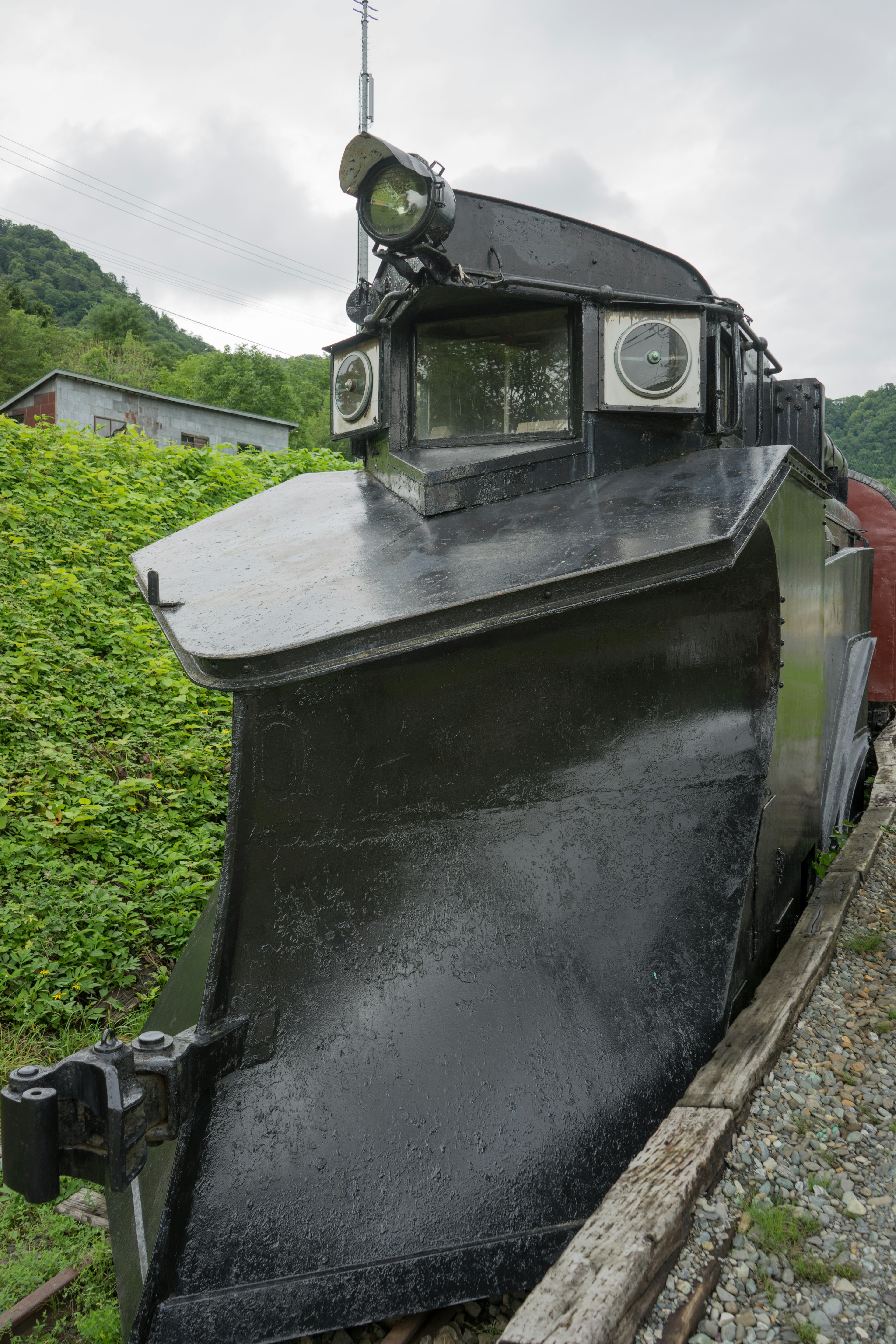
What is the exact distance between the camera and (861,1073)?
2.68m

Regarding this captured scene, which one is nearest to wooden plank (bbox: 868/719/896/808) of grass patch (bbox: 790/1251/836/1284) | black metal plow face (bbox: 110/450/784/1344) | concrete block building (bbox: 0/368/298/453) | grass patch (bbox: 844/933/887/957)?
grass patch (bbox: 844/933/887/957)

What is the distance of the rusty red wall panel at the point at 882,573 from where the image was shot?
7.36m

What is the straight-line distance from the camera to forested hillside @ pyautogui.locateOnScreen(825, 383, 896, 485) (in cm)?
1864

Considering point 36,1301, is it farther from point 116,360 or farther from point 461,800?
point 116,360

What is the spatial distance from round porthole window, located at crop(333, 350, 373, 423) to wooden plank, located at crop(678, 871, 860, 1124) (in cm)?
239

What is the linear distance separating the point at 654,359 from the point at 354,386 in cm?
111

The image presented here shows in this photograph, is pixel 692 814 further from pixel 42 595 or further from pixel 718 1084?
pixel 42 595

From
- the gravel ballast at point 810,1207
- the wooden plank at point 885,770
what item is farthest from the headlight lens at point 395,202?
the wooden plank at point 885,770

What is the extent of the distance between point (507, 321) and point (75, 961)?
10.3 ft

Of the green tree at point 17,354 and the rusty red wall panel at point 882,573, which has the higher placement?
the green tree at point 17,354

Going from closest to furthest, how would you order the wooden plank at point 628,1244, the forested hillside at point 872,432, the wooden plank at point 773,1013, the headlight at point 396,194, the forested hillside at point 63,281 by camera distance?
the wooden plank at point 628,1244 < the wooden plank at point 773,1013 < the headlight at point 396,194 < the forested hillside at point 872,432 < the forested hillside at point 63,281

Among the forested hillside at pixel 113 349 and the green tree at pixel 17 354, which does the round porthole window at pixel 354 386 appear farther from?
the green tree at pixel 17 354

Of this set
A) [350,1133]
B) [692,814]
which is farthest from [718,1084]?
[350,1133]

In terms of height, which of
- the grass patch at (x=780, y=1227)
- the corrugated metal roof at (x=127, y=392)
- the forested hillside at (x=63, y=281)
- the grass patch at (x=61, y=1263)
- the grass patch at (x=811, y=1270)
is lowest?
the grass patch at (x=61, y=1263)
